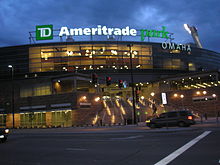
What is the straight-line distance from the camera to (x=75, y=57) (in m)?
59.7

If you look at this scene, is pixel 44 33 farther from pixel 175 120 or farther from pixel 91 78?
pixel 175 120

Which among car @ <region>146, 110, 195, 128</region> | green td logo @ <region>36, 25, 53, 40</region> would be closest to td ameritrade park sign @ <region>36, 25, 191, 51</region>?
green td logo @ <region>36, 25, 53, 40</region>

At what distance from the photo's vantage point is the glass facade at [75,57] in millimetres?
59344

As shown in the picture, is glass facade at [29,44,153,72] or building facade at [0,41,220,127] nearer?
building facade at [0,41,220,127]

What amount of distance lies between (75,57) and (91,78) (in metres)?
13.1

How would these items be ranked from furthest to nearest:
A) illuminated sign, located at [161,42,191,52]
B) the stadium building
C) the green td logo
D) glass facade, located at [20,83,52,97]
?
illuminated sign, located at [161,42,191,52], the green td logo, glass facade, located at [20,83,52,97], the stadium building

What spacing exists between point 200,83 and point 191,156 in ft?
145

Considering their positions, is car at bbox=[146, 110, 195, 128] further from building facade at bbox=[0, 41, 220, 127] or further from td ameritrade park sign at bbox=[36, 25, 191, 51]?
td ameritrade park sign at bbox=[36, 25, 191, 51]

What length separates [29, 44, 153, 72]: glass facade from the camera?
5934cm

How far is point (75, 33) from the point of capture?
59.0m

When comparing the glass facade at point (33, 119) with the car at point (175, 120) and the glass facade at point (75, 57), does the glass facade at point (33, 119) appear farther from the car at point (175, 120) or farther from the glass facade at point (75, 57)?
the car at point (175, 120)

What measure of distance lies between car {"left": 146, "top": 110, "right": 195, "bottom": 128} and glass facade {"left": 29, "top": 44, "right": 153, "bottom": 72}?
3588 centimetres

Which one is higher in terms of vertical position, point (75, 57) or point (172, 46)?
point (172, 46)

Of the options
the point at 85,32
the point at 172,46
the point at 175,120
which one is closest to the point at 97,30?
the point at 85,32
